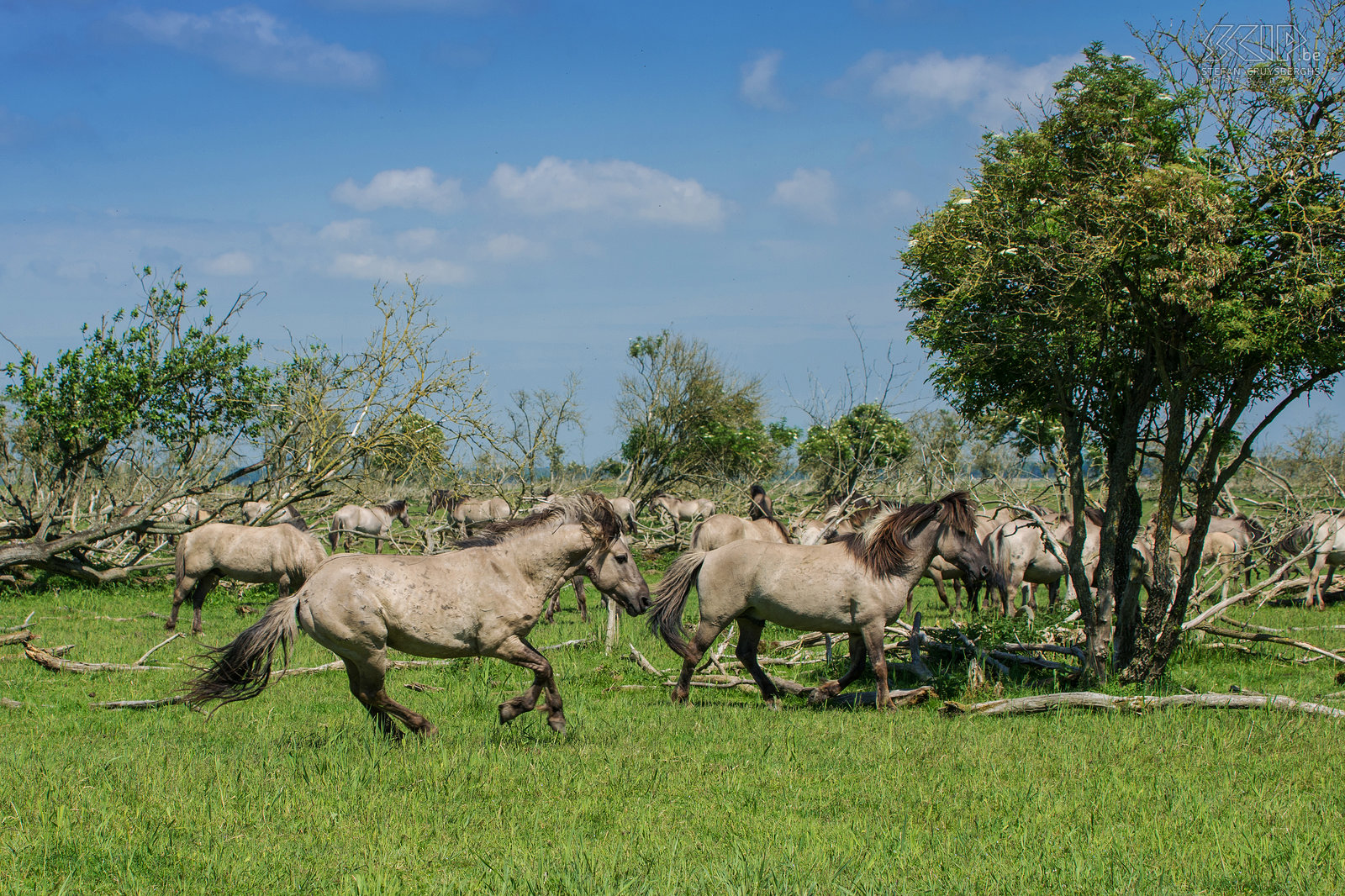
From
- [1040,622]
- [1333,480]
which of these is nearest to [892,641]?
[1040,622]

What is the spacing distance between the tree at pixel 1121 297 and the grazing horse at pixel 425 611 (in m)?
4.73

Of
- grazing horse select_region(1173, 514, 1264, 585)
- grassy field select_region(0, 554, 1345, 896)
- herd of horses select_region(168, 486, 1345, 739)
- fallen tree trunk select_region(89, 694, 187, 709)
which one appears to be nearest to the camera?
grassy field select_region(0, 554, 1345, 896)

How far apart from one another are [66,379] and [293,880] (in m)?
15.2

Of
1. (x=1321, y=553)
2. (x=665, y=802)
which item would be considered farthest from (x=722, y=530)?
(x=1321, y=553)

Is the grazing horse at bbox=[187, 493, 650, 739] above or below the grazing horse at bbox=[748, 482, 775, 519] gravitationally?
below

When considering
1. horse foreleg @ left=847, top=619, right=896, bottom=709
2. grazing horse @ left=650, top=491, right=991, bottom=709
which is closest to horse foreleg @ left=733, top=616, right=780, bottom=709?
grazing horse @ left=650, top=491, right=991, bottom=709

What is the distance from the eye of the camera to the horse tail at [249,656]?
714 centimetres

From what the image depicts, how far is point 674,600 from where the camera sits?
9805 millimetres

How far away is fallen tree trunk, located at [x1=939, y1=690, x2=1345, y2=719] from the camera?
27.3 feet

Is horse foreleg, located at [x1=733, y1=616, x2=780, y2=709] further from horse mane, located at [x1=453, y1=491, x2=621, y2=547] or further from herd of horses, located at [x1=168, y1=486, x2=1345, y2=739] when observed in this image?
horse mane, located at [x1=453, y1=491, x2=621, y2=547]

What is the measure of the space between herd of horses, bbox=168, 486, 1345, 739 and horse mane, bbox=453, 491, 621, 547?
0.04ft

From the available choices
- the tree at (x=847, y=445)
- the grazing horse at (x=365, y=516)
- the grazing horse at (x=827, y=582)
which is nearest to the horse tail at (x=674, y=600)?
the grazing horse at (x=827, y=582)

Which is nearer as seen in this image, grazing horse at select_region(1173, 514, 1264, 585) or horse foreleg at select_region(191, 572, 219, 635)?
horse foreleg at select_region(191, 572, 219, 635)

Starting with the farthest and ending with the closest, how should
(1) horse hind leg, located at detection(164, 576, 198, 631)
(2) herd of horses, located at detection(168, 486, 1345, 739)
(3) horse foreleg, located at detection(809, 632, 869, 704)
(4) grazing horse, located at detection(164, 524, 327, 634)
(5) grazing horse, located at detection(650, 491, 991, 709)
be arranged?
(4) grazing horse, located at detection(164, 524, 327, 634) → (1) horse hind leg, located at detection(164, 576, 198, 631) → (3) horse foreleg, located at detection(809, 632, 869, 704) → (5) grazing horse, located at detection(650, 491, 991, 709) → (2) herd of horses, located at detection(168, 486, 1345, 739)
